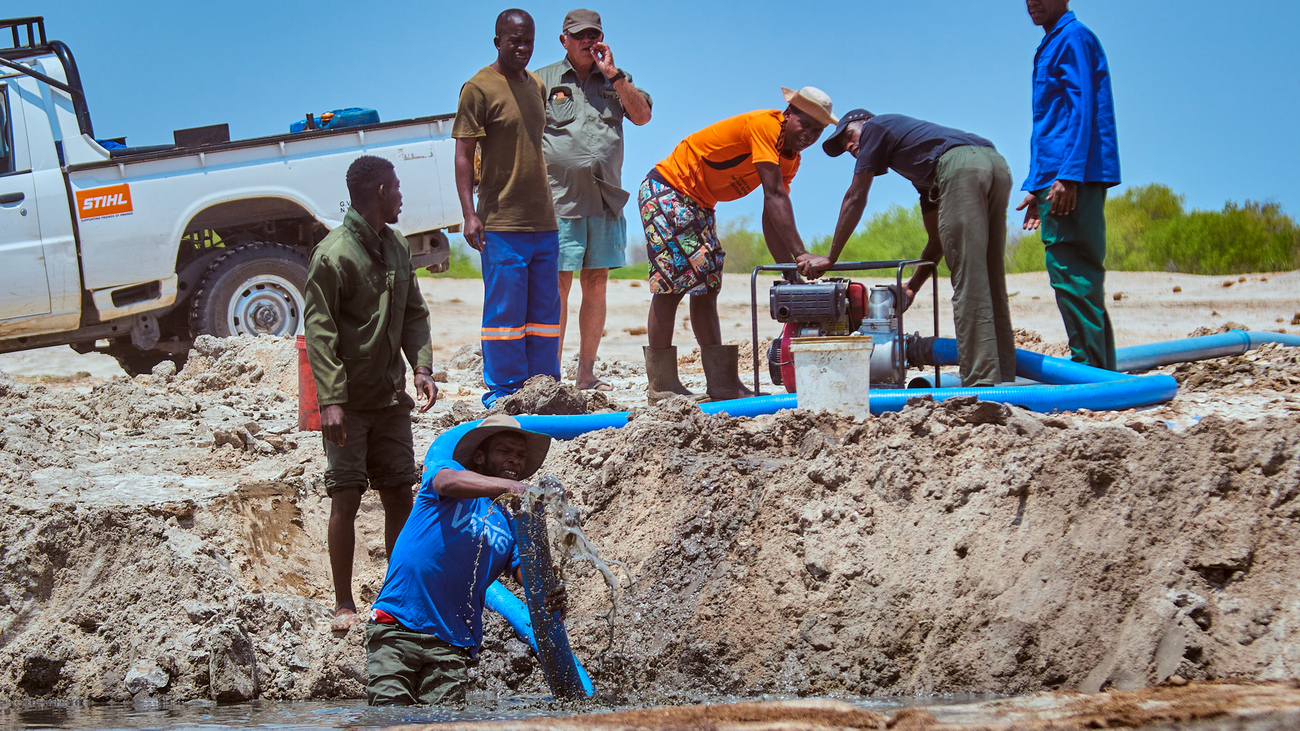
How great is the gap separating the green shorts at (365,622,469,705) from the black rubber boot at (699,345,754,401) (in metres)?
2.58

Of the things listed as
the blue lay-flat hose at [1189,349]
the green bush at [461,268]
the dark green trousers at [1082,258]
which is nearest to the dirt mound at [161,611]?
the dark green trousers at [1082,258]

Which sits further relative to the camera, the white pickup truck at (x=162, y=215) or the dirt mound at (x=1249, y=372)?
the white pickup truck at (x=162, y=215)

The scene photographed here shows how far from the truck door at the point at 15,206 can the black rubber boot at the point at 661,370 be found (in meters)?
4.76

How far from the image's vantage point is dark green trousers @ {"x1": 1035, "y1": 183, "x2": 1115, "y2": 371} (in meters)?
5.23

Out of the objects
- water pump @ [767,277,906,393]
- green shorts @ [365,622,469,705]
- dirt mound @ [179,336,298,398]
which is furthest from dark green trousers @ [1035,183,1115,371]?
dirt mound @ [179,336,298,398]

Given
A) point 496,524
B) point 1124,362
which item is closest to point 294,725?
point 496,524

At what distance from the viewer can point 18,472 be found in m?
5.34

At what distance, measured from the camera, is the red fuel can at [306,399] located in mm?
5812

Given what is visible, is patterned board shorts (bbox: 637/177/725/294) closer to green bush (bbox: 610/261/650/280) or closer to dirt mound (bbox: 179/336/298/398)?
dirt mound (bbox: 179/336/298/398)

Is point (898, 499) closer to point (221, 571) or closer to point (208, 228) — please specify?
point (221, 571)

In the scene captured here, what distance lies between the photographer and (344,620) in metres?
4.16

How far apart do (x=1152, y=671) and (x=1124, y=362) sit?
3.43m

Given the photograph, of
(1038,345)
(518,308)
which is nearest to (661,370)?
(518,308)

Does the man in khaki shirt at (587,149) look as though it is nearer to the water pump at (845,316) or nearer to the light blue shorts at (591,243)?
the light blue shorts at (591,243)
